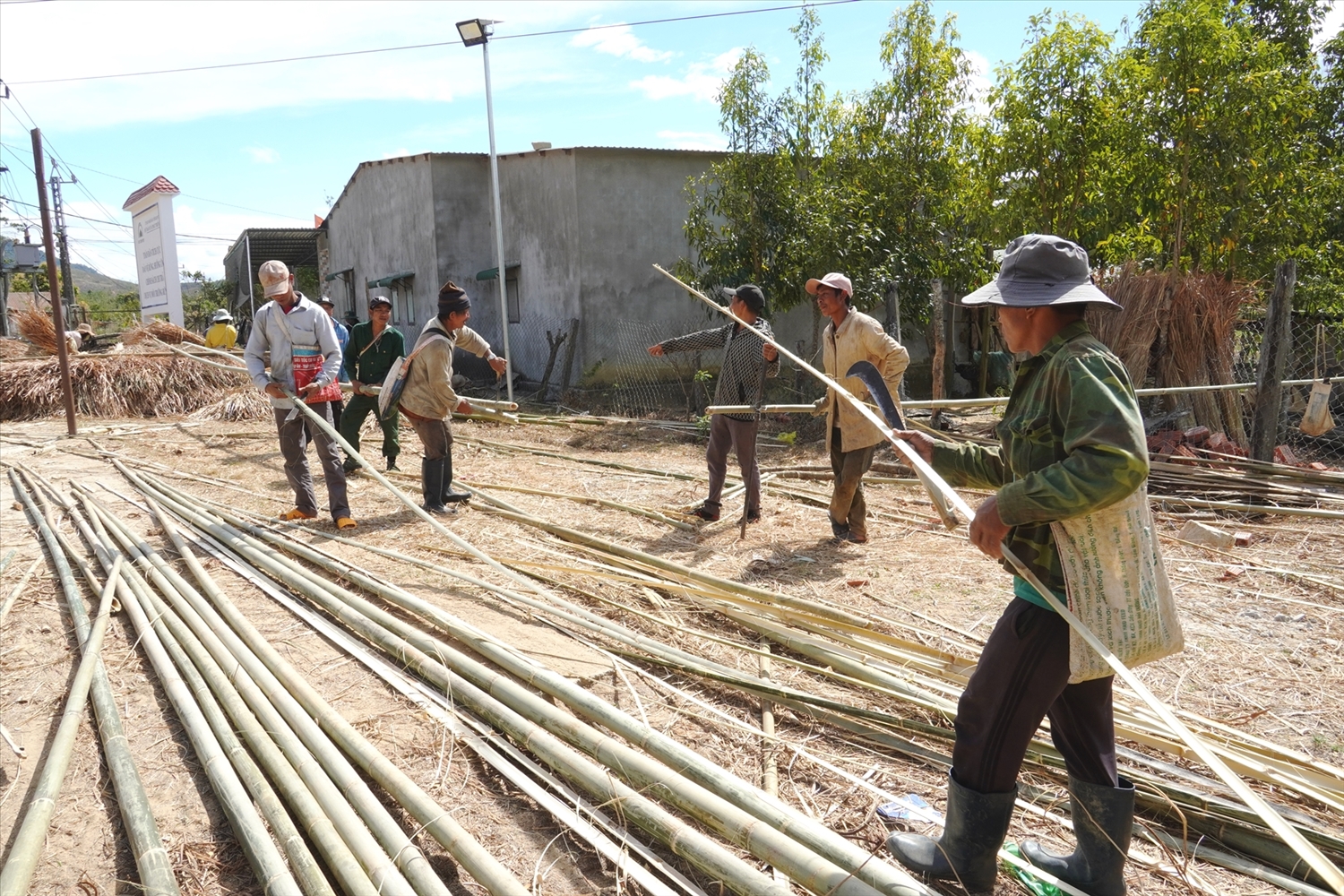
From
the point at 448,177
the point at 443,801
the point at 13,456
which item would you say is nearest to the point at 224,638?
the point at 443,801

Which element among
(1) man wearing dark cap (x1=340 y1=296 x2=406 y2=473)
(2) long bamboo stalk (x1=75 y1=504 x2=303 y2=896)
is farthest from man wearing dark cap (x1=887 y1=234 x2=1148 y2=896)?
(1) man wearing dark cap (x1=340 y1=296 x2=406 y2=473)

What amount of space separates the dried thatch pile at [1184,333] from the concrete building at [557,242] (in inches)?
277

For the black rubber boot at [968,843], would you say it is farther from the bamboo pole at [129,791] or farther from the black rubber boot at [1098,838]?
the bamboo pole at [129,791]

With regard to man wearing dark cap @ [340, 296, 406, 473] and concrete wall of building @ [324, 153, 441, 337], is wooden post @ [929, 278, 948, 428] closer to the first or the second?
man wearing dark cap @ [340, 296, 406, 473]

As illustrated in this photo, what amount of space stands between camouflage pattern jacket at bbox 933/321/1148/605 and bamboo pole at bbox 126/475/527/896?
1.44 metres

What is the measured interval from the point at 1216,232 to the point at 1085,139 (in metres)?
1.74

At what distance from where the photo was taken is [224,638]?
12.0 feet

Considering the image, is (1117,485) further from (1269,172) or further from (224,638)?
(1269,172)

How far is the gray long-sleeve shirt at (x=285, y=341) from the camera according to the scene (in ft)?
19.8

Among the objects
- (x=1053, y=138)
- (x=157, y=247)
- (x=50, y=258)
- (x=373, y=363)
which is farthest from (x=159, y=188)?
(x=1053, y=138)

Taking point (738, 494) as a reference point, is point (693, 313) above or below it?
above

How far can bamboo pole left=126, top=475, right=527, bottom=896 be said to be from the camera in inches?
84.1

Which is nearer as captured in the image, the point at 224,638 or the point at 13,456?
the point at 224,638

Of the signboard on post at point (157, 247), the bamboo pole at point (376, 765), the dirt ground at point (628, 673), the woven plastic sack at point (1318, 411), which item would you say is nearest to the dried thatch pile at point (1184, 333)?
the woven plastic sack at point (1318, 411)
